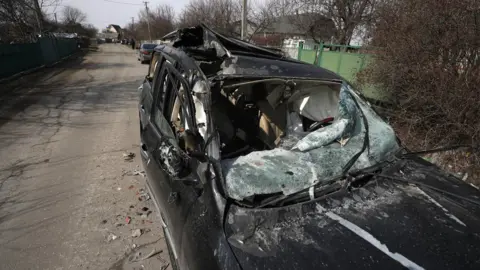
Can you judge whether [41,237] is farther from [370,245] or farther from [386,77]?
[386,77]

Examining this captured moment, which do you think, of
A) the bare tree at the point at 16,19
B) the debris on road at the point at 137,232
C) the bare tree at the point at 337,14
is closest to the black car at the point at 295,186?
the debris on road at the point at 137,232

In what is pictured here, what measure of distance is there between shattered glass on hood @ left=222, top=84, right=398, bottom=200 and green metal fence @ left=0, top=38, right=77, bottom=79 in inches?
507

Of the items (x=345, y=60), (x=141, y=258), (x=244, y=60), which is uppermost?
(x=244, y=60)

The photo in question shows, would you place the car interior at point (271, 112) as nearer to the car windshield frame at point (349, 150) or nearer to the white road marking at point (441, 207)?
the car windshield frame at point (349, 150)

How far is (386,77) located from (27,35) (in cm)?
1869

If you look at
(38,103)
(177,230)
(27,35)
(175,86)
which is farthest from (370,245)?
(27,35)

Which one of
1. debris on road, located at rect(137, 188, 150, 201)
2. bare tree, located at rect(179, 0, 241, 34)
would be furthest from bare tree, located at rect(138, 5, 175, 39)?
debris on road, located at rect(137, 188, 150, 201)

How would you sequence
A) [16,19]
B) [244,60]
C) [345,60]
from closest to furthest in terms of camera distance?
[244,60], [345,60], [16,19]

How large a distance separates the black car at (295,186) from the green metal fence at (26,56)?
11.9 meters

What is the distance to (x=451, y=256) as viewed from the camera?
1.37 meters

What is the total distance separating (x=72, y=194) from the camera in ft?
10.9

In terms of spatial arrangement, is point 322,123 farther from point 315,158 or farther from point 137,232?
point 137,232

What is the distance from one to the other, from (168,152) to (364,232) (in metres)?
1.35

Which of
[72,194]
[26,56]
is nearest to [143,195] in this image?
[72,194]
